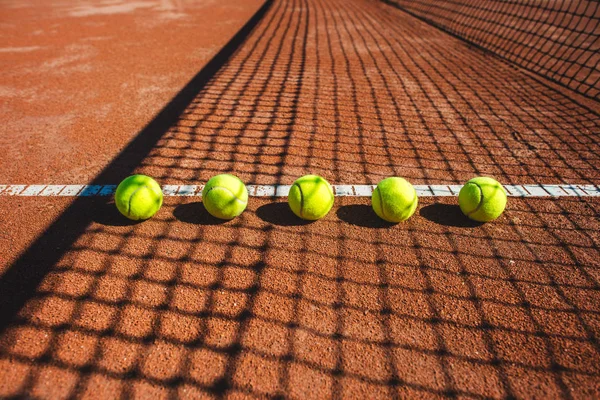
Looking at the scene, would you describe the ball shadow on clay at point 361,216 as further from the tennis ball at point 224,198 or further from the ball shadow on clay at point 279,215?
the tennis ball at point 224,198

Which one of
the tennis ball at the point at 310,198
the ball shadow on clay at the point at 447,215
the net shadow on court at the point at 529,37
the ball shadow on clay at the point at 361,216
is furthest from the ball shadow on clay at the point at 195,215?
the net shadow on court at the point at 529,37

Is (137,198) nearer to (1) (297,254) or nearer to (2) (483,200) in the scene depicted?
(1) (297,254)

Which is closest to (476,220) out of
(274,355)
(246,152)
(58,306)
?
(274,355)

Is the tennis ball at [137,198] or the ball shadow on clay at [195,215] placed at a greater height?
the tennis ball at [137,198]

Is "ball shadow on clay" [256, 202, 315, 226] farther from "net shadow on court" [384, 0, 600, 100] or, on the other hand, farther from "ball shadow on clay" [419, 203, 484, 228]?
"net shadow on court" [384, 0, 600, 100]

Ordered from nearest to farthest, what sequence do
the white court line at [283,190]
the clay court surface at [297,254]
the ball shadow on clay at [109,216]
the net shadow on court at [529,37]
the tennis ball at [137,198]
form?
the clay court surface at [297,254]
the tennis ball at [137,198]
the ball shadow on clay at [109,216]
the white court line at [283,190]
the net shadow on court at [529,37]

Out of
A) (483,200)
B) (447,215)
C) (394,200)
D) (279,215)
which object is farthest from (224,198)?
(483,200)

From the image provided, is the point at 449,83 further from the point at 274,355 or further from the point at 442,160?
the point at 274,355

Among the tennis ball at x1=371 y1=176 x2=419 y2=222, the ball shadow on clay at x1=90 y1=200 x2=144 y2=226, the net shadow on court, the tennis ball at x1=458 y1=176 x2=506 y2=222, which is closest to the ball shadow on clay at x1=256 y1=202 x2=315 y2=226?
the tennis ball at x1=371 y1=176 x2=419 y2=222
